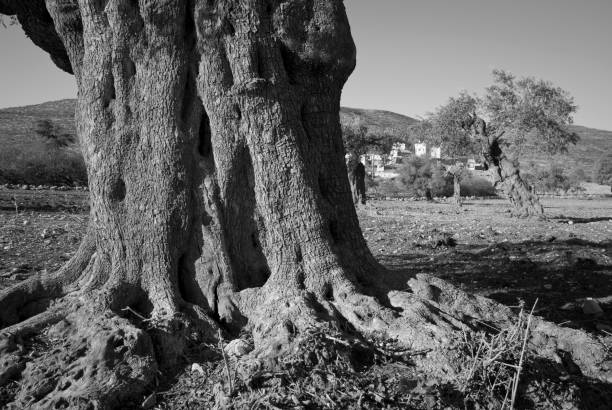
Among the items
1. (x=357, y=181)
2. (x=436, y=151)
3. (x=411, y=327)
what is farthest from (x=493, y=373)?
(x=436, y=151)

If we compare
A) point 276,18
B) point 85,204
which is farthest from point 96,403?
point 85,204

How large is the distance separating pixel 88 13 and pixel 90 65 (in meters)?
0.43

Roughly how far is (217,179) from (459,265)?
510cm

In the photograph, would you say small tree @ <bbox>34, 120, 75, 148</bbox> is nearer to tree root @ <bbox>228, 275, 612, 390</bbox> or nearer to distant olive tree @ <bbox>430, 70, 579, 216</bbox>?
distant olive tree @ <bbox>430, 70, 579, 216</bbox>

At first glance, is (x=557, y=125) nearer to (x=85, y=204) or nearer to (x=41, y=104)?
(x=85, y=204)

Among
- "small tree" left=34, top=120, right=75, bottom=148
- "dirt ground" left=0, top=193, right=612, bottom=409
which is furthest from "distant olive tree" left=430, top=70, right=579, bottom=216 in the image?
"small tree" left=34, top=120, right=75, bottom=148

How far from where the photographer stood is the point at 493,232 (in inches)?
448

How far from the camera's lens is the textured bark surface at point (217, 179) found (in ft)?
12.9

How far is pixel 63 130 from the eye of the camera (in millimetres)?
44938

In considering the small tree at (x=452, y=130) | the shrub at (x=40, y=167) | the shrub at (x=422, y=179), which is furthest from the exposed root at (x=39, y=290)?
the shrub at (x=422, y=179)

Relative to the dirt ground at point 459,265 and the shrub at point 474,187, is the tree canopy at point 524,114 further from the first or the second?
the shrub at point 474,187

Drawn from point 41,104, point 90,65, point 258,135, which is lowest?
point 258,135

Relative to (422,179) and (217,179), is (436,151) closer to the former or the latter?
(422,179)

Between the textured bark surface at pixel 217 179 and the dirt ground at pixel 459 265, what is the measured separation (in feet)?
1.80
